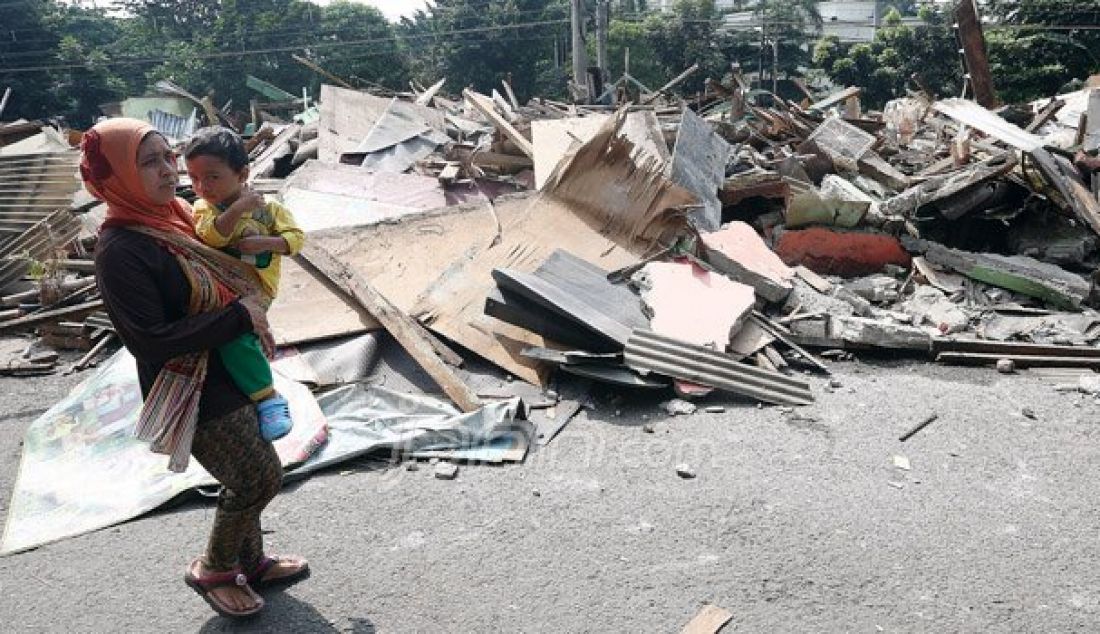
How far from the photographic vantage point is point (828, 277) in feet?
21.5

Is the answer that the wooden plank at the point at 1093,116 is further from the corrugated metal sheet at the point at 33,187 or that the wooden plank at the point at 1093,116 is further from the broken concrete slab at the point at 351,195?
the corrugated metal sheet at the point at 33,187

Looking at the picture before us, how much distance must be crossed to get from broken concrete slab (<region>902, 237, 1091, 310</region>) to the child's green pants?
5.88 metres

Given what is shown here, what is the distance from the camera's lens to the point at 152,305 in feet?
7.32

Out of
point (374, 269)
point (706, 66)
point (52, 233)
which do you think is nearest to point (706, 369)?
point (374, 269)

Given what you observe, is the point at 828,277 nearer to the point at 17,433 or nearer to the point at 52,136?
the point at 17,433

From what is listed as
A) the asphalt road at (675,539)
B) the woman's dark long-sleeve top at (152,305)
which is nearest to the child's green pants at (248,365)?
the woman's dark long-sleeve top at (152,305)

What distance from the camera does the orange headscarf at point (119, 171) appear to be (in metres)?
2.16

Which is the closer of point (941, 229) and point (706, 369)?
point (706, 369)

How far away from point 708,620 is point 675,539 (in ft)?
1.72

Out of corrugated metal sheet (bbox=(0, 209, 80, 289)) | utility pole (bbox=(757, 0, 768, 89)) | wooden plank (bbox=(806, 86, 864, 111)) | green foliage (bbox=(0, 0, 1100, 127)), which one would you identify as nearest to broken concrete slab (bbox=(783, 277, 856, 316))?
corrugated metal sheet (bbox=(0, 209, 80, 289))

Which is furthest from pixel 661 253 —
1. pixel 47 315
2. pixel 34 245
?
pixel 34 245

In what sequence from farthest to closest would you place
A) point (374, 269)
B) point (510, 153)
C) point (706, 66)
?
point (706, 66) < point (510, 153) < point (374, 269)

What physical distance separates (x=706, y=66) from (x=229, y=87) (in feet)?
94.4

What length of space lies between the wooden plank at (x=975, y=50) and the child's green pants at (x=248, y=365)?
10042 mm
